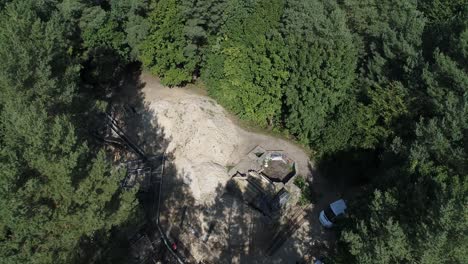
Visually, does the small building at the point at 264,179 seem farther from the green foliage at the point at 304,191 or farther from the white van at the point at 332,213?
the white van at the point at 332,213

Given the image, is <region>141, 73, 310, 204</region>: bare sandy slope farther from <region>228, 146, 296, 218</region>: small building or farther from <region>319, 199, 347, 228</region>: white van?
<region>319, 199, 347, 228</region>: white van

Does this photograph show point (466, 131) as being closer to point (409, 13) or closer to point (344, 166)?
point (344, 166)

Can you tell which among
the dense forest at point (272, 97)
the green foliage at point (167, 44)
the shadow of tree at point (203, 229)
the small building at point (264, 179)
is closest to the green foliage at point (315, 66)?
the dense forest at point (272, 97)

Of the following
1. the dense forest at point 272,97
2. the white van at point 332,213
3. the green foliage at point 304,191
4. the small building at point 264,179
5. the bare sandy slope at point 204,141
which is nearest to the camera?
the dense forest at point 272,97

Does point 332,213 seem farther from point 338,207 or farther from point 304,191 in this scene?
point 304,191

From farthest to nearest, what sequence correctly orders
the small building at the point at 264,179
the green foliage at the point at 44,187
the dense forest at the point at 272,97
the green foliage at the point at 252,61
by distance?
the green foliage at the point at 252,61, the small building at the point at 264,179, the dense forest at the point at 272,97, the green foliage at the point at 44,187

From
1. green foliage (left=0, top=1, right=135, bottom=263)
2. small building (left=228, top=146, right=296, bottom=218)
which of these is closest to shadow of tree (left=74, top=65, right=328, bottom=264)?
small building (left=228, top=146, right=296, bottom=218)
